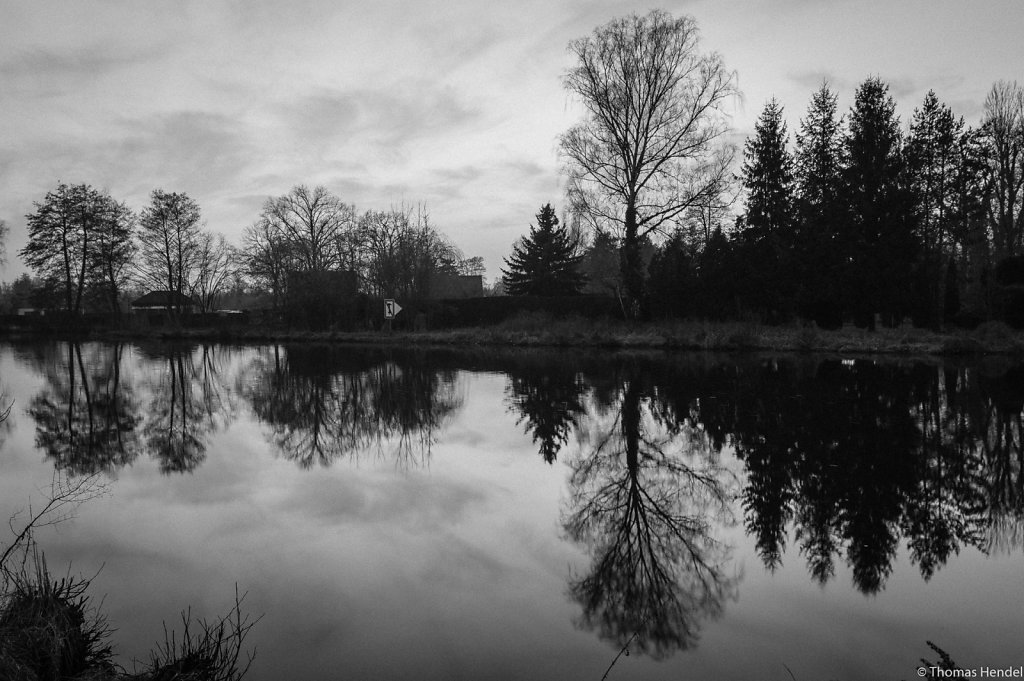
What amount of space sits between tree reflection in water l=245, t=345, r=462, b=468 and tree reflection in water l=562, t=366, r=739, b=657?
2779mm

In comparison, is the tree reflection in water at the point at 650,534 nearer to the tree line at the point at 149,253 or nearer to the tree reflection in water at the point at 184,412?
the tree reflection in water at the point at 184,412

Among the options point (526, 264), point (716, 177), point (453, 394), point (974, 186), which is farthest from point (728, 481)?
point (526, 264)

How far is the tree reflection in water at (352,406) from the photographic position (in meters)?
9.41

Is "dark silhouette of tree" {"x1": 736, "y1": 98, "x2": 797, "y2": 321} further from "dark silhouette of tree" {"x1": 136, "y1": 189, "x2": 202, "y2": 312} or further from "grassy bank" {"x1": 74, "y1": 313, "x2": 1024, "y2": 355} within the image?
"dark silhouette of tree" {"x1": 136, "y1": 189, "x2": 202, "y2": 312}

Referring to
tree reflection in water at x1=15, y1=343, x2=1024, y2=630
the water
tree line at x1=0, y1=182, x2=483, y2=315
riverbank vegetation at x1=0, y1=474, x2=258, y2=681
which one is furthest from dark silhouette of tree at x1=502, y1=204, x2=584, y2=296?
riverbank vegetation at x1=0, y1=474, x2=258, y2=681

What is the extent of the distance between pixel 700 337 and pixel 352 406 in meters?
16.9

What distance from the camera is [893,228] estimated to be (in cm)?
2611

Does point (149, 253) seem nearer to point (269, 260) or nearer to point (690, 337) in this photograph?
point (269, 260)

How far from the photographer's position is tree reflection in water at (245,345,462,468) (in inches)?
371

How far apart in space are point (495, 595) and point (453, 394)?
33.9 ft

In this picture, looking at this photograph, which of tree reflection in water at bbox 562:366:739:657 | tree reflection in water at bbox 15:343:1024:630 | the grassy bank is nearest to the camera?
tree reflection in water at bbox 562:366:739:657

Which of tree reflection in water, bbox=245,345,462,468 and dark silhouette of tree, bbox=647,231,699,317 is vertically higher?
dark silhouette of tree, bbox=647,231,699,317

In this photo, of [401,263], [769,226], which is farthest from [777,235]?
[401,263]

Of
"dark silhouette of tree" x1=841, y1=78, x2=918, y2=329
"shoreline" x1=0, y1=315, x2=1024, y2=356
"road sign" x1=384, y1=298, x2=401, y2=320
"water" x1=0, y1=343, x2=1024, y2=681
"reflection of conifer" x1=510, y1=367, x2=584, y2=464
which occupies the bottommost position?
"water" x1=0, y1=343, x2=1024, y2=681
